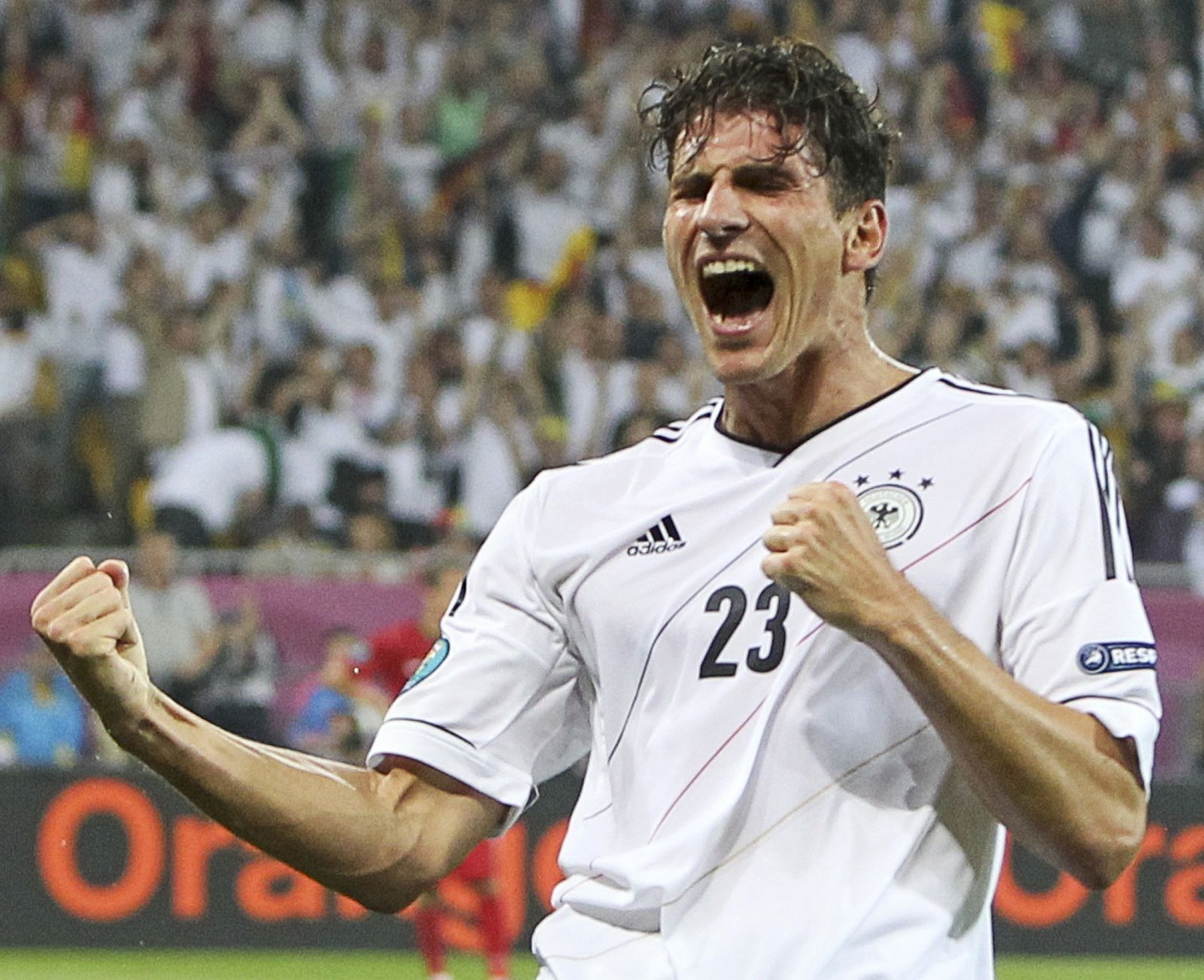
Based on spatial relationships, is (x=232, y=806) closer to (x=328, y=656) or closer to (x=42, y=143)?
(x=328, y=656)

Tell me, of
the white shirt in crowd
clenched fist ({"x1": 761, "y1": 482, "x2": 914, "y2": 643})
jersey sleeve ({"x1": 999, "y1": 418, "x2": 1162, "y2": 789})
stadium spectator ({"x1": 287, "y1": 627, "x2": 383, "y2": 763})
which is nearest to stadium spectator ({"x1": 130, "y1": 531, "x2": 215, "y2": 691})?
stadium spectator ({"x1": 287, "y1": 627, "x2": 383, "y2": 763})

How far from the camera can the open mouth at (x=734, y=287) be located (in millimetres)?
3248

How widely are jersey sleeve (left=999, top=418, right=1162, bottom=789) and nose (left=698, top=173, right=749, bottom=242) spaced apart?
547mm

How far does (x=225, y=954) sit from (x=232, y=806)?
8548 millimetres

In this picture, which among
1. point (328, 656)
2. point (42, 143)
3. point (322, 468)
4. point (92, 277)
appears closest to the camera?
point (328, 656)

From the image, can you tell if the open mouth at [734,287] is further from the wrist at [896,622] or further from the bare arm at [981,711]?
the wrist at [896,622]

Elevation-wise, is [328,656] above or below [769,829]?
below

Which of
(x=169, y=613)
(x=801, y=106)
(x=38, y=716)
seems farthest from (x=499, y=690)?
(x=38, y=716)

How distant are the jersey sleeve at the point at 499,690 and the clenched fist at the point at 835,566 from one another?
2.11 ft

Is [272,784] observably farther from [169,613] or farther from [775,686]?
[169,613]

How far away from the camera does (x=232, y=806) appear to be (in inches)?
122

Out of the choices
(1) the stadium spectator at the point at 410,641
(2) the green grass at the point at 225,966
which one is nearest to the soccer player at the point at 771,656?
(1) the stadium spectator at the point at 410,641

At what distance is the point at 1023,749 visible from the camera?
8.96ft

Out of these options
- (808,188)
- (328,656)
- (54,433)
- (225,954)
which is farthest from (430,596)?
(808,188)
